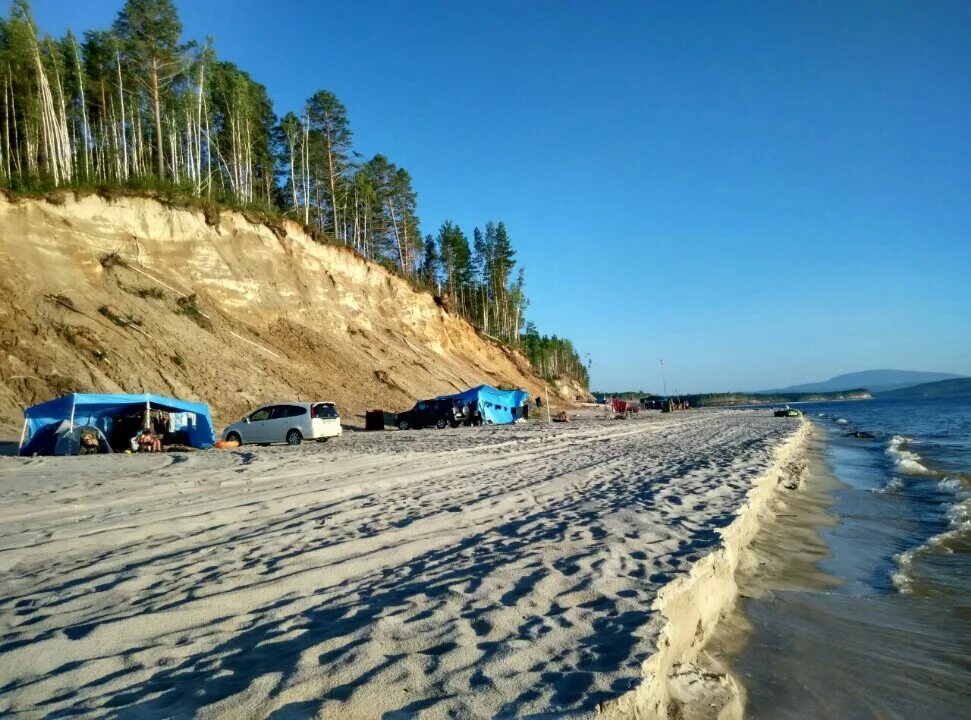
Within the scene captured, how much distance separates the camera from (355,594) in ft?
14.6

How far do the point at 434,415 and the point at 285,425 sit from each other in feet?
35.4

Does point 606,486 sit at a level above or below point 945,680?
above

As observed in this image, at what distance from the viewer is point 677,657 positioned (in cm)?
374

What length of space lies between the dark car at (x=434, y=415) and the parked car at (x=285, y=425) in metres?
8.98

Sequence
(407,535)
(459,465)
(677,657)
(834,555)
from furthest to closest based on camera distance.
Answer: (459,465), (834,555), (407,535), (677,657)

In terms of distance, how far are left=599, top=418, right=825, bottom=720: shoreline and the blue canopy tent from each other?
17165 mm

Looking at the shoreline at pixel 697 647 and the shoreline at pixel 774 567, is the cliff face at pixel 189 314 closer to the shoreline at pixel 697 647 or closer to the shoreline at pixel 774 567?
the shoreline at pixel 697 647

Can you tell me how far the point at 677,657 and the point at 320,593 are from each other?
2680 millimetres

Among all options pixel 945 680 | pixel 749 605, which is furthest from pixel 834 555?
pixel 945 680

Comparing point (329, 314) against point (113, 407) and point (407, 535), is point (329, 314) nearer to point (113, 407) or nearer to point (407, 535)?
point (113, 407)

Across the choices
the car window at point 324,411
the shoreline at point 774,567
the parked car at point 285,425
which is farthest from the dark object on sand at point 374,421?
the shoreline at point 774,567

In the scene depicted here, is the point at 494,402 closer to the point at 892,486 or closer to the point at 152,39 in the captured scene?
the point at 892,486

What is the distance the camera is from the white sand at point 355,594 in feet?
9.63

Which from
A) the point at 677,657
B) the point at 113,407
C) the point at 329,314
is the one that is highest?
the point at 329,314
